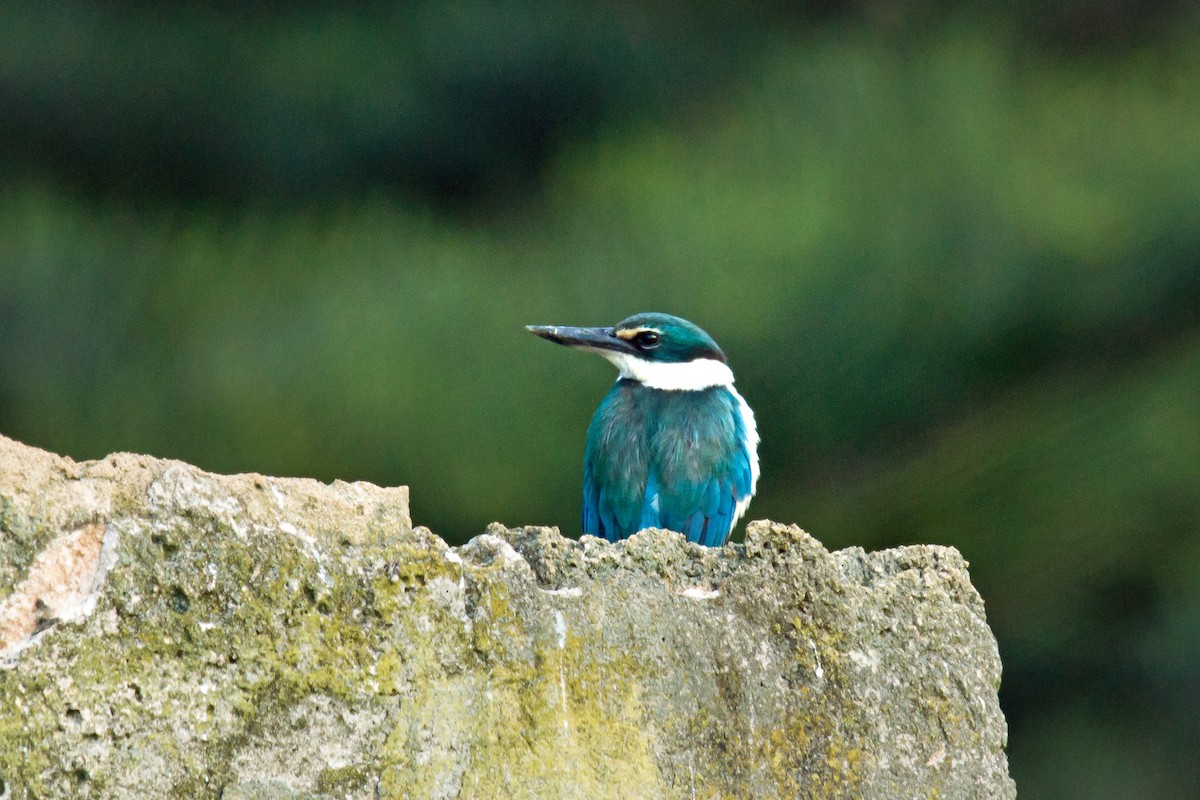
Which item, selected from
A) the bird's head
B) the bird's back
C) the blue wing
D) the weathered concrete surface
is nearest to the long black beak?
the bird's head

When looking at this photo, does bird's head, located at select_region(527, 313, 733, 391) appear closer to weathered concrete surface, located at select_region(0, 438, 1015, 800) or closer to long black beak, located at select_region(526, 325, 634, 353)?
long black beak, located at select_region(526, 325, 634, 353)

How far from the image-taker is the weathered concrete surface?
65.3 inches

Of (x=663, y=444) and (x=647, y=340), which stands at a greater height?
(x=647, y=340)

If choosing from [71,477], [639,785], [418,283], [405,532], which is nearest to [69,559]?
[71,477]

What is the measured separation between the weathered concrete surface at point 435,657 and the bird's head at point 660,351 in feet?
9.15

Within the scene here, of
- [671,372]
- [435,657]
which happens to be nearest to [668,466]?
[671,372]

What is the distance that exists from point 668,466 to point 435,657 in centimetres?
288

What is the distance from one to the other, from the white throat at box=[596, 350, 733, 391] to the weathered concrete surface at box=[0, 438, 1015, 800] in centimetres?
278

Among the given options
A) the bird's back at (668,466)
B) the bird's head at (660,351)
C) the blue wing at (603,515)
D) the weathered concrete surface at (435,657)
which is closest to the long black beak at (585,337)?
the bird's head at (660,351)

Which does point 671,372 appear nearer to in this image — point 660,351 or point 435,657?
point 660,351

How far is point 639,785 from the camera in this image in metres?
1.85

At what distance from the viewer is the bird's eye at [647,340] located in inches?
194

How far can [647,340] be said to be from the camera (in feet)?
16.3

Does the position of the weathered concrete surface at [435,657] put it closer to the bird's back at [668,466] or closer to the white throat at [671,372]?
the bird's back at [668,466]
